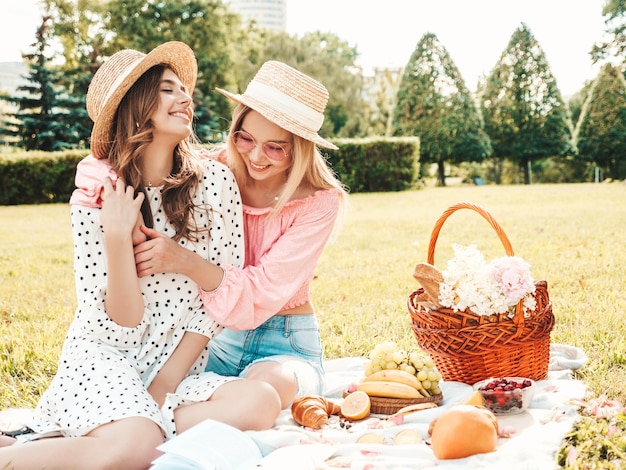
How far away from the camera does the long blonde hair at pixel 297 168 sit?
347cm

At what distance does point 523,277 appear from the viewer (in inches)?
135

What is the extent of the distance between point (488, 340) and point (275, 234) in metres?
1.22

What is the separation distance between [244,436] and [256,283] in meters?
0.82

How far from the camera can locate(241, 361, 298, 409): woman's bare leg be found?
3209 mm

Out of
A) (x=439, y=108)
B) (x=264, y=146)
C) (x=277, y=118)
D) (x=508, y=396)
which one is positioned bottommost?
(x=508, y=396)

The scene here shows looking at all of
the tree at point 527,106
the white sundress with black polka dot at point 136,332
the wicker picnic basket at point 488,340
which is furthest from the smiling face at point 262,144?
the tree at point 527,106

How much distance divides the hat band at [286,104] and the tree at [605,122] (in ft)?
70.1

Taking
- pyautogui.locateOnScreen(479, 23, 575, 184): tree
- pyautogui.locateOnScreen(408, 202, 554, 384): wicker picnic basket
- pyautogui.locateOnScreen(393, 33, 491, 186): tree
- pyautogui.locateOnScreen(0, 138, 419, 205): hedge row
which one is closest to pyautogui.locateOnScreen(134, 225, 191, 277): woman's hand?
pyautogui.locateOnScreen(408, 202, 554, 384): wicker picnic basket

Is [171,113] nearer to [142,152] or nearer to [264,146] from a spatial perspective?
[142,152]

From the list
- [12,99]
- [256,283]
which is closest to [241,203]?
[256,283]

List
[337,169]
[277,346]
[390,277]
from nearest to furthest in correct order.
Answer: [277,346] → [390,277] → [337,169]

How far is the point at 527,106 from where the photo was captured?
74.5 ft

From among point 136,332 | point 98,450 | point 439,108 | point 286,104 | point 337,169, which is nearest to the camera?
point 98,450

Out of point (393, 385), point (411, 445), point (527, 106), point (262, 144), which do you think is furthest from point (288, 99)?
point (527, 106)
